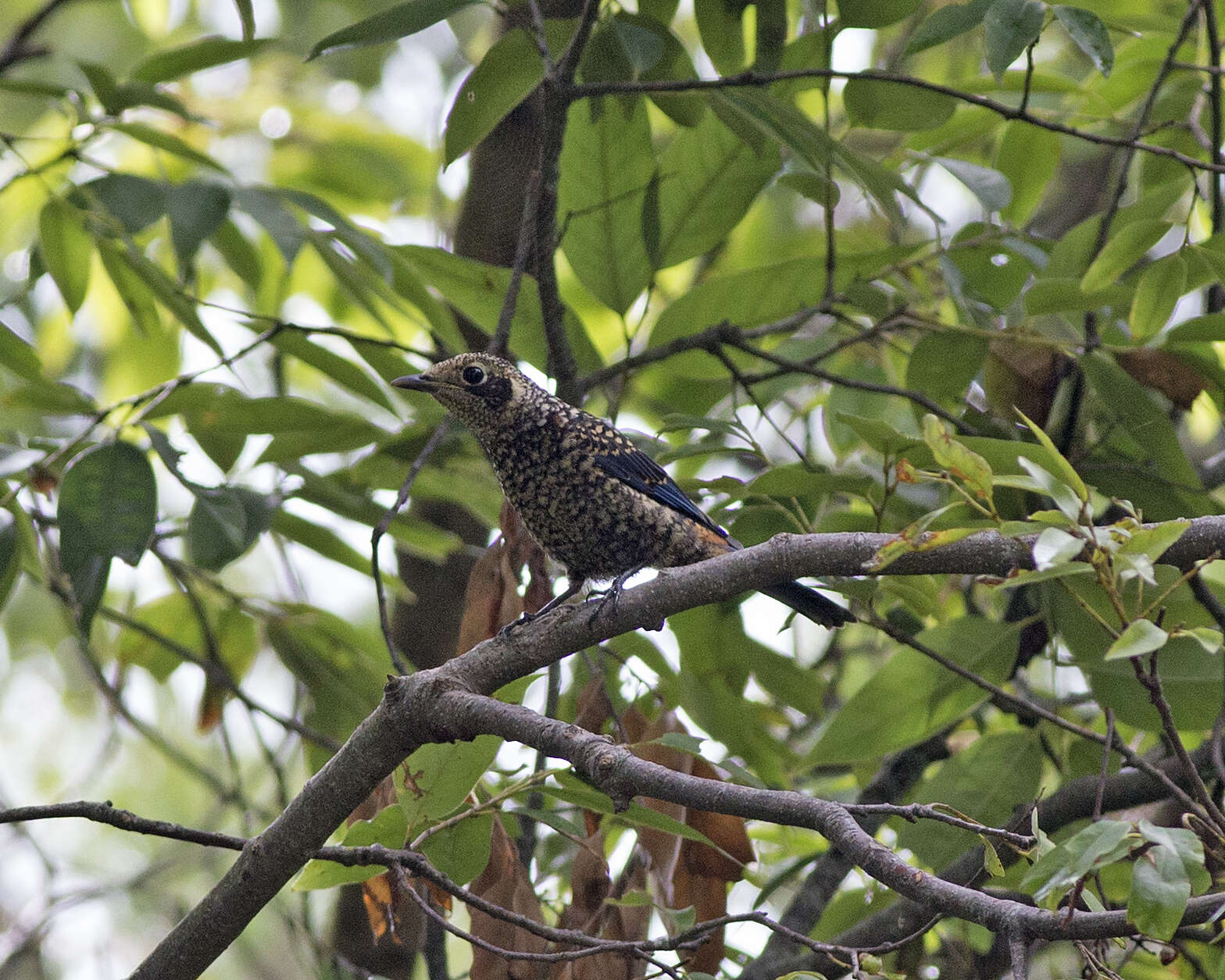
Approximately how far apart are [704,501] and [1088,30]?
5.54ft

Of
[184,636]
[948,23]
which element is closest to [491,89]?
[948,23]

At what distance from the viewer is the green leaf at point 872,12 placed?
9.29 feet

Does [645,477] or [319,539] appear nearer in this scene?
[645,477]

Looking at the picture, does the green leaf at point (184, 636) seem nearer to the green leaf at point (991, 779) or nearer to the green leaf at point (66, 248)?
the green leaf at point (66, 248)

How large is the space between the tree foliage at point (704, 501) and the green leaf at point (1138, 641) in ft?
0.39

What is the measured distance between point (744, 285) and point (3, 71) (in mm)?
2715

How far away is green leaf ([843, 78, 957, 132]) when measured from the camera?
3.13m

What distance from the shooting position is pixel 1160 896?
4.56 feet

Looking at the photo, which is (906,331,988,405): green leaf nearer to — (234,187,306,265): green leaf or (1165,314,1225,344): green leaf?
(1165,314,1225,344): green leaf

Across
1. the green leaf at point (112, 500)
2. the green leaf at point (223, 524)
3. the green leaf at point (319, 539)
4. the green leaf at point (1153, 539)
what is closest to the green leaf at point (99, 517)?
the green leaf at point (112, 500)

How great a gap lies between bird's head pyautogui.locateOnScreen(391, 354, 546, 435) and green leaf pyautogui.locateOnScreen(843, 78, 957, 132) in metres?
1.09

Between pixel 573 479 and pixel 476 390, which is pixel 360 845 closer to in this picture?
pixel 573 479

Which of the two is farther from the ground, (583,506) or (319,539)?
(319,539)

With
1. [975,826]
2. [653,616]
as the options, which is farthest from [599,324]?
[975,826]
